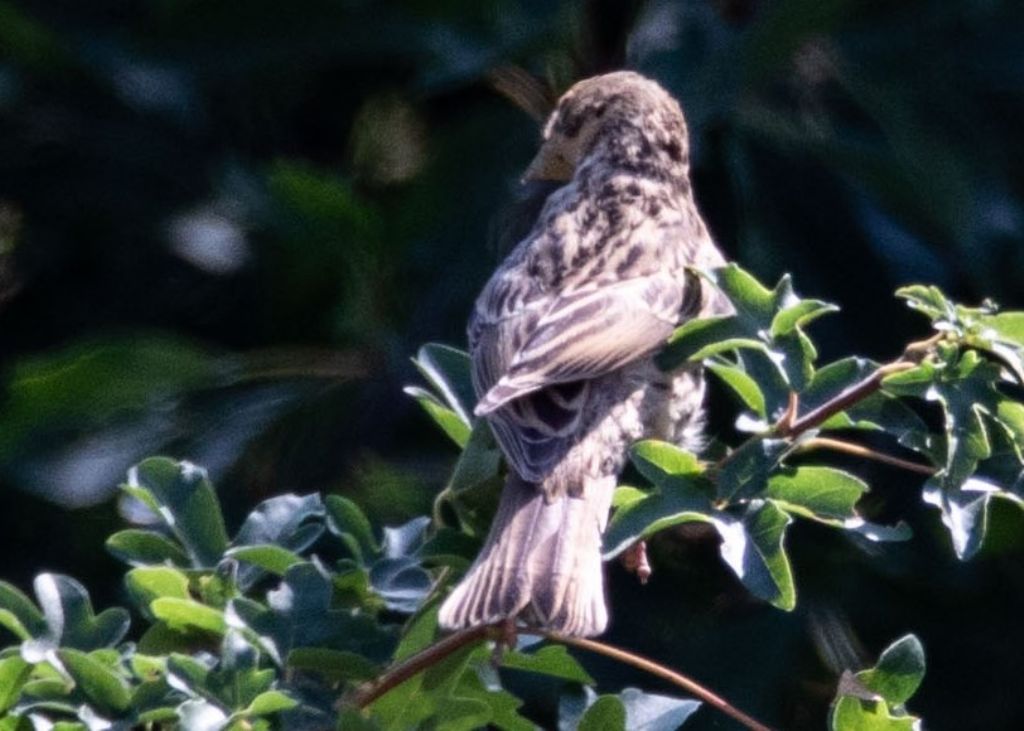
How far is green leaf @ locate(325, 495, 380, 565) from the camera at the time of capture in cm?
273

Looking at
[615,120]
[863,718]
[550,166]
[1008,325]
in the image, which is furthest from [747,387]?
[550,166]

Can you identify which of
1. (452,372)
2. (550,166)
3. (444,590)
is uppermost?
(550,166)

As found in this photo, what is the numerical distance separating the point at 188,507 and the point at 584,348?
25.7 inches

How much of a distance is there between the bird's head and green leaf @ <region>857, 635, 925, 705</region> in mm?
1688

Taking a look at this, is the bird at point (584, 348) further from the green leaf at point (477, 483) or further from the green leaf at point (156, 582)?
the green leaf at point (156, 582)

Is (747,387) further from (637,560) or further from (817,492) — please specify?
(637,560)

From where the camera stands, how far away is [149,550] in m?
2.74

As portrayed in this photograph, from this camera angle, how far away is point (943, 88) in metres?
4.68

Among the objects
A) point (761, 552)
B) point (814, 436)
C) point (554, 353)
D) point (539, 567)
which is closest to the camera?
point (761, 552)

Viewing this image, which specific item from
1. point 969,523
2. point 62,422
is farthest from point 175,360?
point 969,523

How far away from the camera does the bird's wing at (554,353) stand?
3002 mm

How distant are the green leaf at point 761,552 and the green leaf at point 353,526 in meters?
0.46

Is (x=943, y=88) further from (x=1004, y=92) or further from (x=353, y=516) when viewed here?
(x=353, y=516)

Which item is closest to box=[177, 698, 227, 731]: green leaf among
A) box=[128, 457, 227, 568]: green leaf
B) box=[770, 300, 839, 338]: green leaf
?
box=[128, 457, 227, 568]: green leaf
